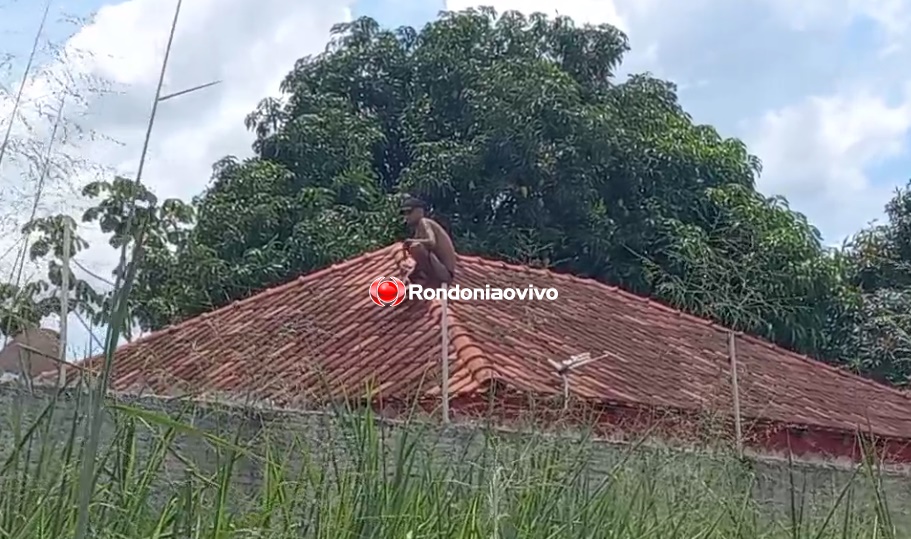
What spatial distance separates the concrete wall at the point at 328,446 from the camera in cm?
253

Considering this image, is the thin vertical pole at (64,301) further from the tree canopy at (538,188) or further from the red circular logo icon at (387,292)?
the tree canopy at (538,188)

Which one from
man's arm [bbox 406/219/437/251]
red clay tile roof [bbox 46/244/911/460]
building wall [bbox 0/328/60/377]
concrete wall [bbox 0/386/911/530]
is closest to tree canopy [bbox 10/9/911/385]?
red clay tile roof [bbox 46/244/911/460]

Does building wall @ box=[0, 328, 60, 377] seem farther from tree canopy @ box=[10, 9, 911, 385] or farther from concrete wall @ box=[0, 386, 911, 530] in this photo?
tree canopy @ box=[10, 9, 911, 385]

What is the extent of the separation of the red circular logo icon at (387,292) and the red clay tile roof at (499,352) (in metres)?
0.13

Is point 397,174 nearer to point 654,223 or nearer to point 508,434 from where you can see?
point 654,223

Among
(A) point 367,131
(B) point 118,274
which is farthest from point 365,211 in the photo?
(B) point 118,274

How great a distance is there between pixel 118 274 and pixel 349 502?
1.21m

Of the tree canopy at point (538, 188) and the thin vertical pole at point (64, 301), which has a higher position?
the tree canopy at point (538, 188)

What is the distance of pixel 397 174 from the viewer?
19.0 meters

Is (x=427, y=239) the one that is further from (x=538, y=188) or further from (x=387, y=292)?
(x=538, y=188)

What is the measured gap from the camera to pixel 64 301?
91.6 inches

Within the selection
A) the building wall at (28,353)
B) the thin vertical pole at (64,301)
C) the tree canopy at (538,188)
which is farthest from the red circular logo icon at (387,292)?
the thin vertical pole at (64,301)

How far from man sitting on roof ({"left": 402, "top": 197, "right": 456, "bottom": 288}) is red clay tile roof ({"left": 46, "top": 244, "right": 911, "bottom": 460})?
0.38 metres

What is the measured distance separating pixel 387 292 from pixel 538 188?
6.24m
